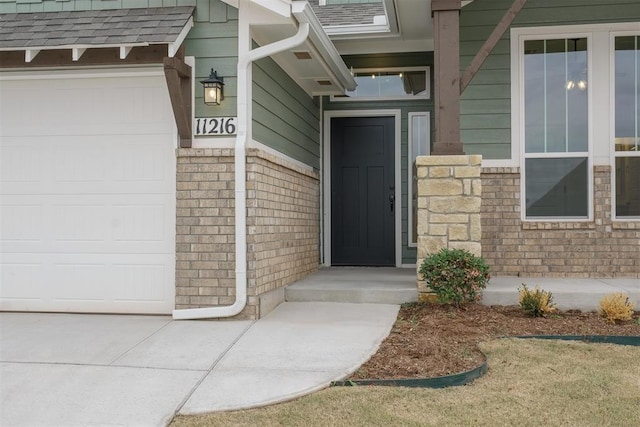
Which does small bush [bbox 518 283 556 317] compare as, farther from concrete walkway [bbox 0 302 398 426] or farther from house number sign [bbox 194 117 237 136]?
house number sign [bbox 194 117 237 136]

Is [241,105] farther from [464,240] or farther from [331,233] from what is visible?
[331,233]

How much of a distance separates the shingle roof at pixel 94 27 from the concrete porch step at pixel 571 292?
3.84 metres

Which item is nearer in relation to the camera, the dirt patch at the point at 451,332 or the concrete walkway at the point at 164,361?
the concrete walkway at the point at 164,361

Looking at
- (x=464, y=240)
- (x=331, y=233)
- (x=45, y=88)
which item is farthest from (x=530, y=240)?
(x=45, y=88)

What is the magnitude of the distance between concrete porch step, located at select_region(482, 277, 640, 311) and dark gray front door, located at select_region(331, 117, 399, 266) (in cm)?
251

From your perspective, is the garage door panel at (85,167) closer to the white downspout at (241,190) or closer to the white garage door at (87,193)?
the white garage door at (87,193)

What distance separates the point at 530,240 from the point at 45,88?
5487 mm

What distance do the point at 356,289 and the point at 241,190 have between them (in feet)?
5.43

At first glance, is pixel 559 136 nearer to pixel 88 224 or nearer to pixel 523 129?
pixel 523 129

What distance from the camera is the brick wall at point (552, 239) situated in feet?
21.4

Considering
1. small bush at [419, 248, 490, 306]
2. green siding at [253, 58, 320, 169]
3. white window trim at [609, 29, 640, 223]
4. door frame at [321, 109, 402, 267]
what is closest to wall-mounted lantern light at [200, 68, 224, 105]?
green siding at [253, 58, 320, 169]

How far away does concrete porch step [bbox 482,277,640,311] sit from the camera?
5.36 m

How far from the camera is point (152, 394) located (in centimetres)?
337

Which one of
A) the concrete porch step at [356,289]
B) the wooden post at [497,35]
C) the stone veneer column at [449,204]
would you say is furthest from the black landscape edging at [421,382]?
the wooden post at [497,35]
